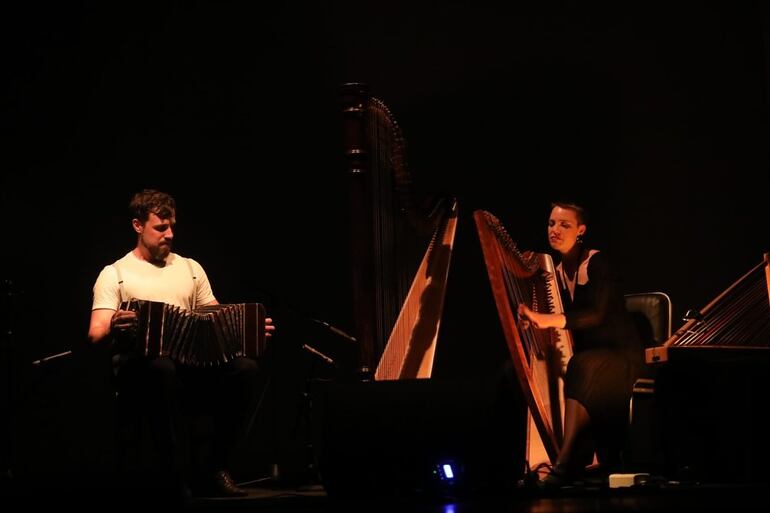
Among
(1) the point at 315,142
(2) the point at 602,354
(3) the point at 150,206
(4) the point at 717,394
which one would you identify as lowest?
(4) the point at 717,394

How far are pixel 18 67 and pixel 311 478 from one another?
2.56 m

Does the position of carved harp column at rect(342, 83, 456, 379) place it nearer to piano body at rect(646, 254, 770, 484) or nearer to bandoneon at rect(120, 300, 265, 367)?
bandoneon at rect(120, 300, 265, 367)

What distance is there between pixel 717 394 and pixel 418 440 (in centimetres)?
165


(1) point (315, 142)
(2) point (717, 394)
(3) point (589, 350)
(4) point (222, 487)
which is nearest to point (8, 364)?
(4) point (222, 487)

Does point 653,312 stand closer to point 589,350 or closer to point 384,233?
point 589,350

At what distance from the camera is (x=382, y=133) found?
12.8ft

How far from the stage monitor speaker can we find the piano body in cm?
109

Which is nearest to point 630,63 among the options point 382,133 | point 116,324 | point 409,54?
point 409,54

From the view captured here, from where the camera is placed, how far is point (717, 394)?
4277mm

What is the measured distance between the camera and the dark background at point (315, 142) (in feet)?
17.0

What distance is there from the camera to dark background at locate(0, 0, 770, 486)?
17.0ft

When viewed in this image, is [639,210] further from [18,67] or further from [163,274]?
[18,67]

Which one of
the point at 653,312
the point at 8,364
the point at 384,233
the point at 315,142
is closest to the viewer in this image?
the point at 384,233

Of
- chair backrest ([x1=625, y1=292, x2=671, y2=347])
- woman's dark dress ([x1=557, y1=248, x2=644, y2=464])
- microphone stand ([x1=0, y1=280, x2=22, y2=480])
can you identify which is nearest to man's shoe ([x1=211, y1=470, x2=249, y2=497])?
microphone stand ([x1=0, y1=280, x2=22, y2=480])
